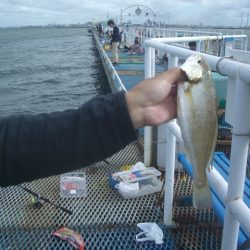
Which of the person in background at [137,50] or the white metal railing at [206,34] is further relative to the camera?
the person in background at [137,50]

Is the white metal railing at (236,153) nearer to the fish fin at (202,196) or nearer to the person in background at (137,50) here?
the fish fin at (202,196)

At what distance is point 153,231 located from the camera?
3721 millimetres

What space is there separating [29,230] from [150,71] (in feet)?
7.88

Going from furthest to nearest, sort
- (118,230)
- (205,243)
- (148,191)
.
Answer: (148,191) → (118,230) → (205,243)

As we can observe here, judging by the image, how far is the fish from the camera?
1.75 meters

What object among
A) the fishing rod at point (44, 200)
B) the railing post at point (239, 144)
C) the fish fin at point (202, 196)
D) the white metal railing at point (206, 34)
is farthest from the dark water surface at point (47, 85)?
the fish fin at point (202, 196)

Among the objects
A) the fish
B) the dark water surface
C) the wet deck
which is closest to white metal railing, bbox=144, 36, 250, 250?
the fish

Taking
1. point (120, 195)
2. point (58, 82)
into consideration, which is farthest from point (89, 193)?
point (58, 82)

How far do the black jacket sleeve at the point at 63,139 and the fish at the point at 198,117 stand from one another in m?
0.26

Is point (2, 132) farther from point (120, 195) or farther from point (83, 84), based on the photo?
point (83, 84)

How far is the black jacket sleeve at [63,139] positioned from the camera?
1.73 meters

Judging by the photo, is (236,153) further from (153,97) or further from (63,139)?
(63,139)

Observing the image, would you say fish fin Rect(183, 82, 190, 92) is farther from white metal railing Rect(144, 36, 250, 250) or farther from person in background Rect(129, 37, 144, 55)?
person in background Rect(129, 37, 144, 55)

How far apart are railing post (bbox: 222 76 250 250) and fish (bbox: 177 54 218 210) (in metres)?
0.19
